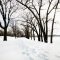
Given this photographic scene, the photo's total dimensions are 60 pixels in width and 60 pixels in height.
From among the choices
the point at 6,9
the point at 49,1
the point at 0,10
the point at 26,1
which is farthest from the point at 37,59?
the point at 6,9

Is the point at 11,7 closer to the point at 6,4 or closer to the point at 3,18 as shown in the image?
the point at 6,4

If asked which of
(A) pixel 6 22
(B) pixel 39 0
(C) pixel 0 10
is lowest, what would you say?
(A) pixel 6 22

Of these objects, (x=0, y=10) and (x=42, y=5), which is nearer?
(x=42, y=5)

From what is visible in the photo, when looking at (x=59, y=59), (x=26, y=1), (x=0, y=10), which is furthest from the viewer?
(x=0, y=10)

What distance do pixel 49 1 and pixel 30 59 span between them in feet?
42.8

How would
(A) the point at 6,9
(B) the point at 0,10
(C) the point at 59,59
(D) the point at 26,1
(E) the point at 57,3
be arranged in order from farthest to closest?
(A) the point at 6,9
(B) the point at 0,10
(E) the point at 57,3
(D) the point at 26,1
(C) the point at 59,59

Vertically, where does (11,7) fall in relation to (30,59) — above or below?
above

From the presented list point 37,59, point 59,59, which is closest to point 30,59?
point 37,59

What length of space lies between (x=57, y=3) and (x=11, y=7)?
10.1 meters

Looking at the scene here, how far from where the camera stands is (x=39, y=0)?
597 inches

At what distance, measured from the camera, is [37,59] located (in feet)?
13.3

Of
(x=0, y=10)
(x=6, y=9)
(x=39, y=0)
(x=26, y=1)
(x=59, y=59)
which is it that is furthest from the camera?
(x=6, y=9)

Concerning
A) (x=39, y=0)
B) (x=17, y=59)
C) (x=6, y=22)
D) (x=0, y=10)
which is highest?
(x=39, y=0)

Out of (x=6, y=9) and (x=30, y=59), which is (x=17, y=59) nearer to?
(x=30, y=59)
